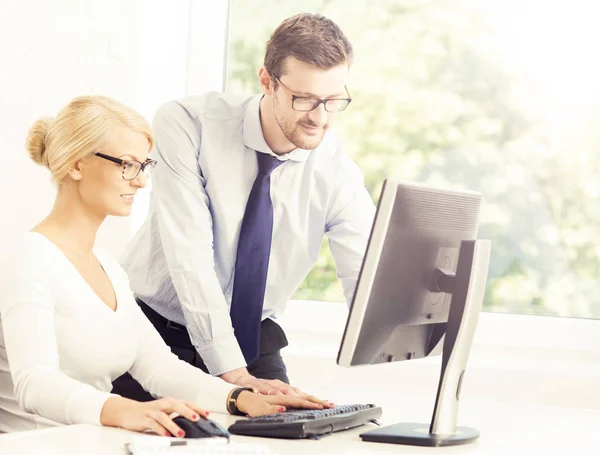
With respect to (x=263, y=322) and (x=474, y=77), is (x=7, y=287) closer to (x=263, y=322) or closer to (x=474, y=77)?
(x=263, y=322)

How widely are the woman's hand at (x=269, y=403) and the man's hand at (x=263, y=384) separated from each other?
0.15 feet

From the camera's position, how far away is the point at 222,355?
2.10 meters

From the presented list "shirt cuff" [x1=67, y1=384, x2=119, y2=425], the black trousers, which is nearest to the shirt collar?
the black trousers

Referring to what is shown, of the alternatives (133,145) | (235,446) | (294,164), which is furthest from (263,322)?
(235,446)

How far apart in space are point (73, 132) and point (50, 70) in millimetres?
1225

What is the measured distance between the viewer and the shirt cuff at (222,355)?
2094 mm

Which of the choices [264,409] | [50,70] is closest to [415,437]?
[264,409]

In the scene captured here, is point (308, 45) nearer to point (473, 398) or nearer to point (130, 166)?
point (130, 166)

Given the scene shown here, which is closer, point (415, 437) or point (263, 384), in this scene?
point (415, 437)

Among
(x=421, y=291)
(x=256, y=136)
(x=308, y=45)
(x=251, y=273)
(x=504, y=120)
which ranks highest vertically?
(x=308, y=45)

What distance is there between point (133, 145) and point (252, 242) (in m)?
0.56

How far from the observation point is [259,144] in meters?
2.33

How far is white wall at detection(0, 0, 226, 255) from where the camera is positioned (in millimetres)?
2891

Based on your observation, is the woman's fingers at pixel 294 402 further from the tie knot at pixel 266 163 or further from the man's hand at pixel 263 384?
the tie knot at pixel 266 163
